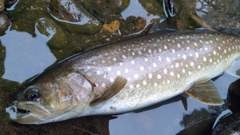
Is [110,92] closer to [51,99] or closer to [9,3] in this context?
[51,99]

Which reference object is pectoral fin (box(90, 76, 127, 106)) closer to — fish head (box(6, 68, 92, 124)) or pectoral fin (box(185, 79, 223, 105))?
fish head (box(6, 68, 92, 124))

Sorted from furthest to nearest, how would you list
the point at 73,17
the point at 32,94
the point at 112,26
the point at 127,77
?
the point at 112,26 → the point at 73,17 → the point at 127,77 → the point at 32,94

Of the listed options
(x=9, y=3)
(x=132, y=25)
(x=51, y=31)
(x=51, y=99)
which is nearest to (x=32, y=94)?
(x=51, y=99)

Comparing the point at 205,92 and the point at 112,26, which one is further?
the point at 112,26

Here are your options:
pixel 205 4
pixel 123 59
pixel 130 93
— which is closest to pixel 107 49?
pixel 123 59

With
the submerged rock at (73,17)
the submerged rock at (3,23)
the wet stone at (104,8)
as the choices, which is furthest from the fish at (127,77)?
the submerged rock at (3,23)

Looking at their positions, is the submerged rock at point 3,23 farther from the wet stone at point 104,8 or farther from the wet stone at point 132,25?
the wet stone at point 132,25
